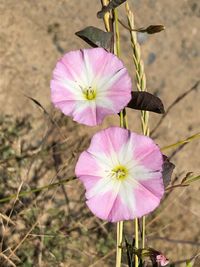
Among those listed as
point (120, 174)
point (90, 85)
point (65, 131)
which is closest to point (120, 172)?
point (120, 174)

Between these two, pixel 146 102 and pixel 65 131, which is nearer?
pixel 146 102

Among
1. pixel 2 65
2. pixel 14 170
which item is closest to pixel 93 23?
pixel 2 65

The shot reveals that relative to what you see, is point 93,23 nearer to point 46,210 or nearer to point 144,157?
point 46,210

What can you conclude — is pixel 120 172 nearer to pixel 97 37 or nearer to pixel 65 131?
pixel 97 37

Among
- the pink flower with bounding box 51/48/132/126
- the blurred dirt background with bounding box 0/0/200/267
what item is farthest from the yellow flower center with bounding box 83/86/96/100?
the blurred dirt background with bounding box 0/0/200/267

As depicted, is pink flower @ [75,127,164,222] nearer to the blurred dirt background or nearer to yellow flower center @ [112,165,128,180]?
yellow flower center @ [112,165,128,180]

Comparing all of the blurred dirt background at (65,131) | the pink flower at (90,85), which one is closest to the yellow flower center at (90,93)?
the pink flower at (90,85)
